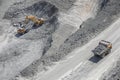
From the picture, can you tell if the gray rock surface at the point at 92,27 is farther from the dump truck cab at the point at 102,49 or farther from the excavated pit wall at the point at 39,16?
the excavated pit wall at the point at 39,16

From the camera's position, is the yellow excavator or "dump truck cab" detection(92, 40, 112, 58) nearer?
"dump truck cab" detection(92, 40, 112, 58)

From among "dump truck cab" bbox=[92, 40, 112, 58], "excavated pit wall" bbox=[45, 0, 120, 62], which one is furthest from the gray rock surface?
"dump truck cab" bbox=[92, 40, 112, 58]

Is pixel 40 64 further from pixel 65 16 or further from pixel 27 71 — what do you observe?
pixel 65 16

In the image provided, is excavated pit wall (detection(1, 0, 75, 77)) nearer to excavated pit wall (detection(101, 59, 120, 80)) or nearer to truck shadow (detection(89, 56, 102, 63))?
truck shadow (detection(89, 56, 102, 63))

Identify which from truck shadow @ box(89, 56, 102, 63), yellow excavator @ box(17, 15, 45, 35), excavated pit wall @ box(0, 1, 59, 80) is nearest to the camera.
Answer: truck shadow @ box(89, 56, 102, 63)

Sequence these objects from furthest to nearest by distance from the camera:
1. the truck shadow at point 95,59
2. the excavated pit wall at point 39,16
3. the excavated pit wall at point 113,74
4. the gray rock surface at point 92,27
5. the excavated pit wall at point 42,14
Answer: the excavated pit wall at point 42,14 → the excavated pit wall at point 39,16 → the gray rock surface at point 92,27 → the truck shadow at point 95,59 → the excavated pit wall at point 113,74

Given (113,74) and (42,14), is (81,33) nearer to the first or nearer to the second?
(113,74)

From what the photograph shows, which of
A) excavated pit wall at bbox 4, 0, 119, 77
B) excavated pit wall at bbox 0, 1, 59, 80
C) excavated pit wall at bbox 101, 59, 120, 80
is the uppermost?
excavated pit wall at bbox 0, 1, 59, 80

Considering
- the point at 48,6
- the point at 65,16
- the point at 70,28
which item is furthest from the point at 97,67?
the point at 48,6

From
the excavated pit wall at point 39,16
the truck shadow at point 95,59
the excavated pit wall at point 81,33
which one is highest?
the excavated pit wall at point 39,16

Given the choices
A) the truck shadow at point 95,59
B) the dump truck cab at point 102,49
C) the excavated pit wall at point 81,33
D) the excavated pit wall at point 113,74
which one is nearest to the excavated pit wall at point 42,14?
the excavated pit wall at point 81,33
